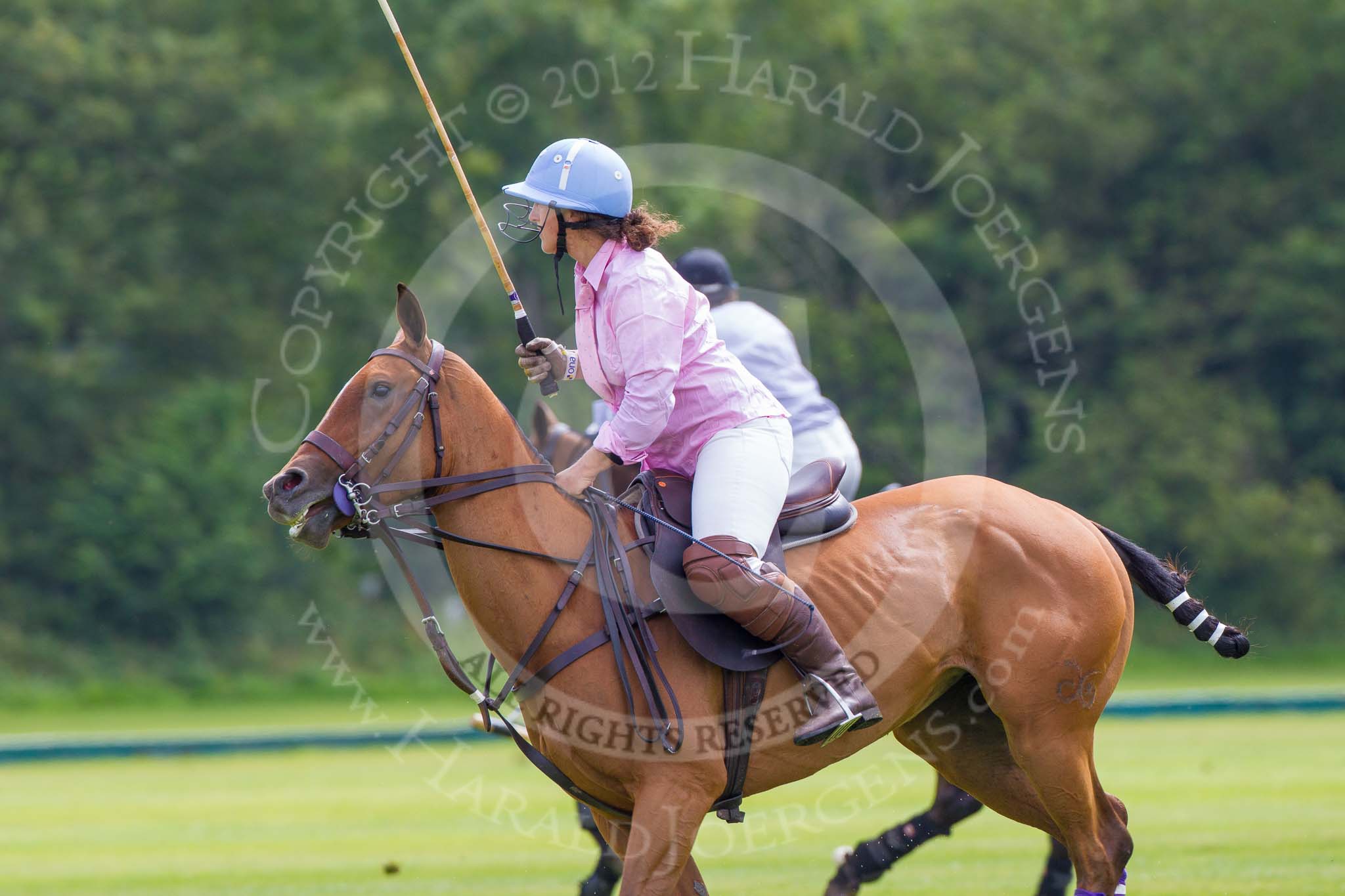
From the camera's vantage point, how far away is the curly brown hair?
5.04 meters

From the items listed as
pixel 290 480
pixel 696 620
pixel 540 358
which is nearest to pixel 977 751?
pixel 696 620

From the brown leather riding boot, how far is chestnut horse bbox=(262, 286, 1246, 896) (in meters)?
0.14

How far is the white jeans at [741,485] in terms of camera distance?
16.6 ft

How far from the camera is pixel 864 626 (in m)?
5.37

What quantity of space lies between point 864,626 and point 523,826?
232 inches

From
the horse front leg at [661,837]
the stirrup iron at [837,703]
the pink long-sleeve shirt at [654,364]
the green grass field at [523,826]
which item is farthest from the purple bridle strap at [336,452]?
the green grass field at [523,826]

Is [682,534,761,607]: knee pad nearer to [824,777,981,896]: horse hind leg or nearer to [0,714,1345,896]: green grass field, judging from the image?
[824,777,981,896]: horse hind leg

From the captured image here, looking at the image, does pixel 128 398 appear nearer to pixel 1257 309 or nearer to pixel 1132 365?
pixel 1132 365

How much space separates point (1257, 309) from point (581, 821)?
21291 millimetres

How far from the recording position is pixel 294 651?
2294 centimetres

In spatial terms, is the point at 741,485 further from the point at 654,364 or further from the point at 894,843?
the point at 894,843

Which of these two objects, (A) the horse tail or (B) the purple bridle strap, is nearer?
(B) the purple bridle strap

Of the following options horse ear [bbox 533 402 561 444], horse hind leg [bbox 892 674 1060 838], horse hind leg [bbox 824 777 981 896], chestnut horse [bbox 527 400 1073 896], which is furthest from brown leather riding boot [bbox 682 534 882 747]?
horse ear [bbox 533 402 561 444]

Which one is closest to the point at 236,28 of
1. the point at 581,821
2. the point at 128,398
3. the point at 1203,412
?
the point at 128,398
